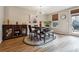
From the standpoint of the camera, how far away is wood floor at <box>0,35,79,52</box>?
1770mm

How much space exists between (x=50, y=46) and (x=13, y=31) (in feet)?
2.40

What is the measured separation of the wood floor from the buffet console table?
0.08 meters

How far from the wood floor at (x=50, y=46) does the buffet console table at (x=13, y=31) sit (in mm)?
78

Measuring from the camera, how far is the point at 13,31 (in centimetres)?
186

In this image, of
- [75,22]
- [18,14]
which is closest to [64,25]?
[75,22]

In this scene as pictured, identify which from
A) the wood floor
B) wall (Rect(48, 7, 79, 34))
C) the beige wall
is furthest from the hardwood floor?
wall (Rect(48, 7, 79, 34))

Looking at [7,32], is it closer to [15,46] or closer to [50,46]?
[15,46]

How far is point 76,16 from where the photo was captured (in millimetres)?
1795

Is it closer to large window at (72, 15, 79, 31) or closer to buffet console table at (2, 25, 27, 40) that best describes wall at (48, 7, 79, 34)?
large window at (72, 15, 79, 31)
